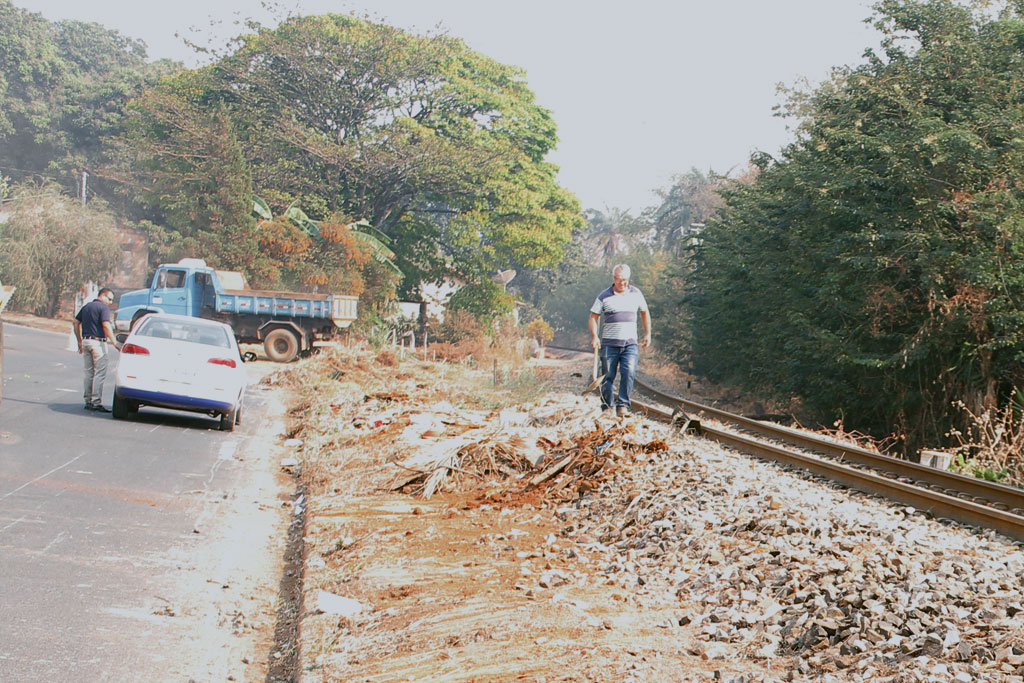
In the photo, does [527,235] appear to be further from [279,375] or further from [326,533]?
[326,533]

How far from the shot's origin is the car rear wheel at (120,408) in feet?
48.7

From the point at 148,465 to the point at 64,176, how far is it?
74672mm

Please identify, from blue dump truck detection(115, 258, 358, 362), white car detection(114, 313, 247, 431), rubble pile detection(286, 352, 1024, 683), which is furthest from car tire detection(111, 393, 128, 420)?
blue dump truck detection(115, 258, 358, 362)

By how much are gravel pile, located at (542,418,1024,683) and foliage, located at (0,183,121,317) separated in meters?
43.7

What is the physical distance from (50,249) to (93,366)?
1402 inches

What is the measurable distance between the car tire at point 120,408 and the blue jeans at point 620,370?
21.1 ft

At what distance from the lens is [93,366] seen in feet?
51.2

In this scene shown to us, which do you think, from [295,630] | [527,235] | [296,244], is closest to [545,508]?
[295,630]

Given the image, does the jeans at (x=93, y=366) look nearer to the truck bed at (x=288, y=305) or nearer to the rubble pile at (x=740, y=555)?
the rubble pile at (x=740, y=555)

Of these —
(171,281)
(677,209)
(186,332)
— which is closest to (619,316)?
(186,332)

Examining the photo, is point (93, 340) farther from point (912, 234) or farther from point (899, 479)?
point (912, 234)

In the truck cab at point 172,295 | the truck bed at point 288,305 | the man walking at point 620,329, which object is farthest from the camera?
the truck bed at point 288,305

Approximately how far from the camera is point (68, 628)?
5852 millimetres

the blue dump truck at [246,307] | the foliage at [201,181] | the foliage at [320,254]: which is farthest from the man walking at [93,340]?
the foliage at [320,254]
